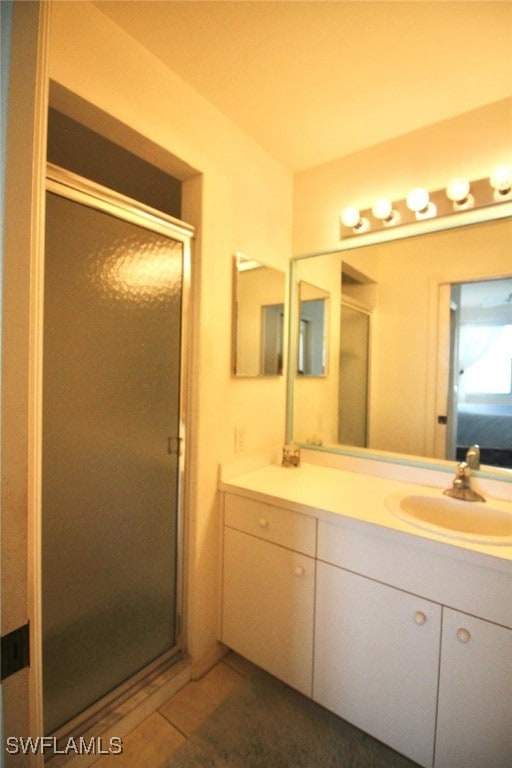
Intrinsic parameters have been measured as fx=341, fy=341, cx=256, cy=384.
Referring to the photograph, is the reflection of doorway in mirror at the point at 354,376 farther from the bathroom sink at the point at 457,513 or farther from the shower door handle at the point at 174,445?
the shower door handle at the point at 174,445

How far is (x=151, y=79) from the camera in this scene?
1230 mm

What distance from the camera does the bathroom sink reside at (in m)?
1.24

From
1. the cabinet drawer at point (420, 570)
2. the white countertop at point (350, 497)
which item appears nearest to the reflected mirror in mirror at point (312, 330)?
the white countertop at point (350, 497)

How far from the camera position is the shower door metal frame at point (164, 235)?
42.5 inches

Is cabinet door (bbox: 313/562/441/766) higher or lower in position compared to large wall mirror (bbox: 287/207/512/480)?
lower

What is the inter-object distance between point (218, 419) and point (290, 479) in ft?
1.45

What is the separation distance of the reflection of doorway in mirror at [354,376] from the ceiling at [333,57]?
85cm

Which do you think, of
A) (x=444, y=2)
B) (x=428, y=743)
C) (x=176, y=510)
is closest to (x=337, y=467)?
(x=176, y=510)

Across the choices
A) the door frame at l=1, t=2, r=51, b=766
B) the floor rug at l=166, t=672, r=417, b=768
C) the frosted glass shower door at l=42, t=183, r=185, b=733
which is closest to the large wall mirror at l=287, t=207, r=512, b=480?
the frosted glass shower door at l=42, t=183, r=185, b=733

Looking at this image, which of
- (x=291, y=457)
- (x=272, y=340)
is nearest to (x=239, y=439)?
(x=291, y=457)

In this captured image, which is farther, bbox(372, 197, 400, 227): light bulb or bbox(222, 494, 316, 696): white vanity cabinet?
bbox(372, 197, 400, 227): light bulb

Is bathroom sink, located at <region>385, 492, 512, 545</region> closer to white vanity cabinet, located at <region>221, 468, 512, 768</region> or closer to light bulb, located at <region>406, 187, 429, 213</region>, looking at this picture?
white vanity cabinet, located at <region>221, 468, 512, 768</region>

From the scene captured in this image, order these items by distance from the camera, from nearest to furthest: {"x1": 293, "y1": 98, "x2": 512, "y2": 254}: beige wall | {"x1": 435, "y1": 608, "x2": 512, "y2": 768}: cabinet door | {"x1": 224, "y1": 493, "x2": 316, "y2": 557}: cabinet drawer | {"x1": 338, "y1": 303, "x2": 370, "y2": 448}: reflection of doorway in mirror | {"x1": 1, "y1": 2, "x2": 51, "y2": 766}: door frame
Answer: {"x1": 1, "y1": 2, "x2": 51, "y2": 766}: door frame → {"x1": 435, "y1": 608, "x2": 512, "y2": 768}: cabinet door → {"x1": 224, "y1": 493, "x2": 316, "y2": 557}: cabinet drawer → {"x1": 293, "y1": 98, "x2": 512, "y2": 254}: beige wall → {"x1": 338, "y1": 303, "x2": 370, "y2": 448}: reflection of doorway in mirror

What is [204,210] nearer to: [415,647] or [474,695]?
[415,647]
